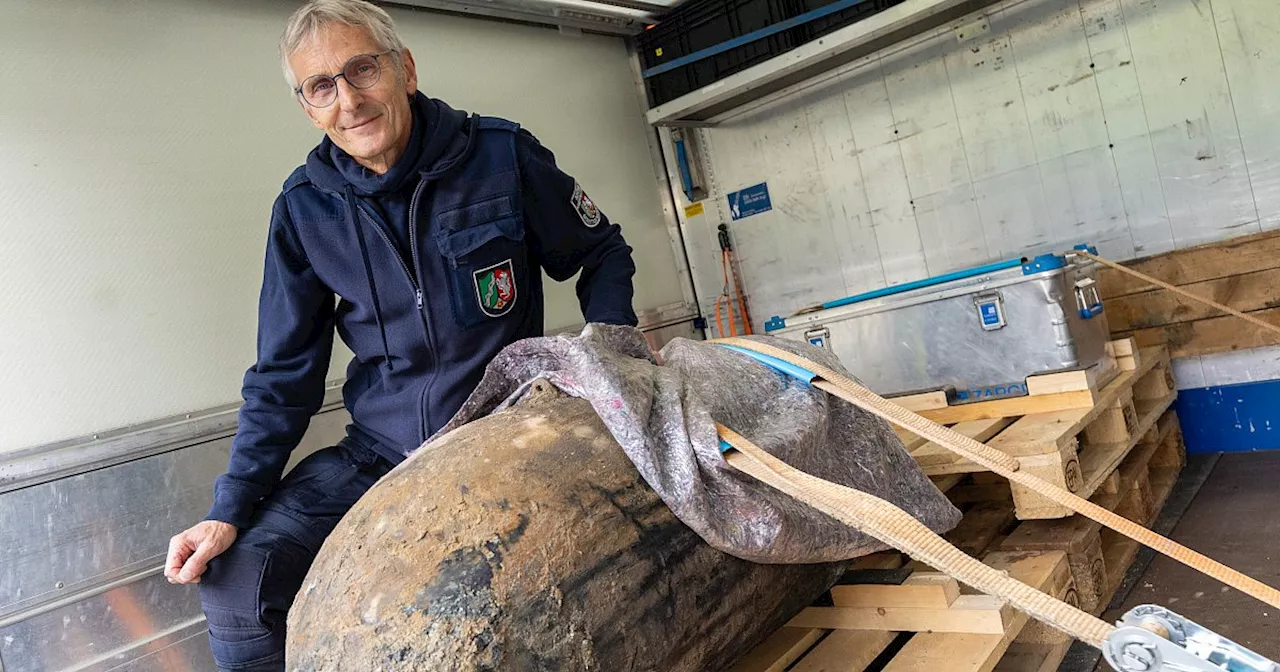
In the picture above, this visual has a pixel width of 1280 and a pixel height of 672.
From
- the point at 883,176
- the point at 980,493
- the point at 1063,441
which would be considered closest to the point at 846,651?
the point at 1063,441

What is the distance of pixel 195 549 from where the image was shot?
64.7 inches

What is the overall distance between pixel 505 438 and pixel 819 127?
11.4 feet

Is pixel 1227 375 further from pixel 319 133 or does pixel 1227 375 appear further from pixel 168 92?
pixel 168 92

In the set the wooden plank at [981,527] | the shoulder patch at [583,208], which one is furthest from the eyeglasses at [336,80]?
the wooden plank at [981,527]

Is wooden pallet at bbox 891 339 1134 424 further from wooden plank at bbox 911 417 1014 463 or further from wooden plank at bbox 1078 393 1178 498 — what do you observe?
wooden plank at bbox 1078 393 1178 498

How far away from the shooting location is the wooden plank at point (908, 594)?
5.43ft

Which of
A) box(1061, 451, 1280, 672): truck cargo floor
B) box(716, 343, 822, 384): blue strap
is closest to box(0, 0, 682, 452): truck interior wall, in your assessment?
box(716, 343, 822, 384): blue strap

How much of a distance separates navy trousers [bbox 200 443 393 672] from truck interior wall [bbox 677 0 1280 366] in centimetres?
327

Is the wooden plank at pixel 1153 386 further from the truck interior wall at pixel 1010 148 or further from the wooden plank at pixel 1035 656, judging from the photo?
the wooden plank at pixel 1035 656

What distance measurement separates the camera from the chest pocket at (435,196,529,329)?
6.21ft

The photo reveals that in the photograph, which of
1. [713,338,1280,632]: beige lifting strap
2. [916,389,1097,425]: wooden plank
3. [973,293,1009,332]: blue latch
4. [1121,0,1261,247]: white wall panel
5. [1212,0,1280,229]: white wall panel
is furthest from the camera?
[1121,0,1261,247]: white wall panel

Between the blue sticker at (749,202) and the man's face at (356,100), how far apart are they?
3.06 m

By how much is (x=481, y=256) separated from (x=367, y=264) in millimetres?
252

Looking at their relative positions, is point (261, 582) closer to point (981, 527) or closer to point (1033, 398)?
point (981, 527)
